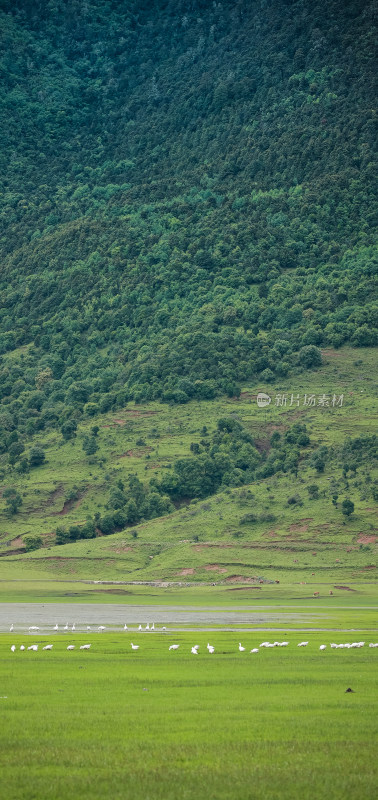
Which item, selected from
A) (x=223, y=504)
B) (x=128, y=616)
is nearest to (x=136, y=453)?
(x=223, y=504)

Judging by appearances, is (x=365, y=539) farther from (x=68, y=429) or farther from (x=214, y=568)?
(x=68, y=429)

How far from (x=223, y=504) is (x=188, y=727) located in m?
101

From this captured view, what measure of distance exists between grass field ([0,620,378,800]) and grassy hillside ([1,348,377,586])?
2473 inches

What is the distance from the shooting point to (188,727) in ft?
87.6

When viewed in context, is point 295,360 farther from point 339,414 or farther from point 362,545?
point 362,545

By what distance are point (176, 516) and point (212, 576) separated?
2431 cm

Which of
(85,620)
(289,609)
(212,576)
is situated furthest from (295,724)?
(212,576)

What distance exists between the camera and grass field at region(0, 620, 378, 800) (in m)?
21.4

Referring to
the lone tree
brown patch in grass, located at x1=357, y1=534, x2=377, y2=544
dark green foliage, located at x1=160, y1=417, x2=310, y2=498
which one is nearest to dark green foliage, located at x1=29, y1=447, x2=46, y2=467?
dark green foliage, located at x1=160, y1=417, x2=310, y2=498

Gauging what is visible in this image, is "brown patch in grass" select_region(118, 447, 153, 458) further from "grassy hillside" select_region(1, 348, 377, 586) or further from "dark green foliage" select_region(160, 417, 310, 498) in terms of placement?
"dark green foliage" select_region(160, 417, 310, 498)

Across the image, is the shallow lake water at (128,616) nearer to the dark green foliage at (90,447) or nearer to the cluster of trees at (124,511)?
the cluster of trees at (124,511)

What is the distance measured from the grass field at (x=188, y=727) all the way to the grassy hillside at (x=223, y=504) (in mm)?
62823

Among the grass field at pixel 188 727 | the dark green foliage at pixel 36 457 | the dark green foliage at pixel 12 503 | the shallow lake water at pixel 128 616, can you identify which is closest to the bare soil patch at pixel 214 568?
the shallow lake water at pixel 128 616

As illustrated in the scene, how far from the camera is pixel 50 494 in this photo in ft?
463
